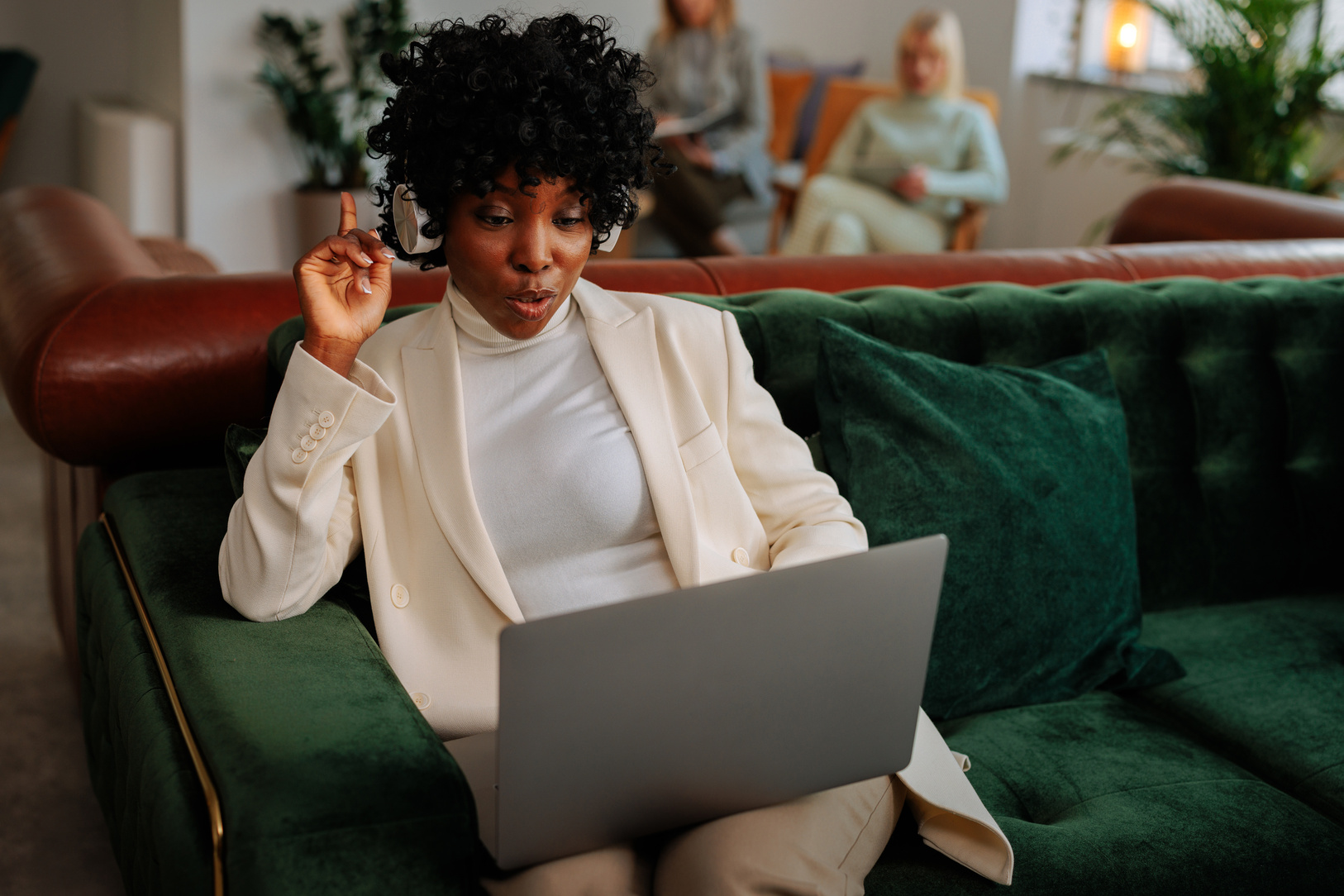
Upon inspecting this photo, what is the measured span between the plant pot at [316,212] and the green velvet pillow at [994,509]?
3.50 m

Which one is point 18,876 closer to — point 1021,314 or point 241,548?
point 241,548

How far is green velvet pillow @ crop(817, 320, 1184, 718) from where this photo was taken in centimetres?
150

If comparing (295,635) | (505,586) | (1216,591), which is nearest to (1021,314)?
(1216,591)

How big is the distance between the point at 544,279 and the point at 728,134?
3.40 metres

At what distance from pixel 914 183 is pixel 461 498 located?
10.4 ft

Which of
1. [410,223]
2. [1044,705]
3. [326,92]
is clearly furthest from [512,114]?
[326,92]

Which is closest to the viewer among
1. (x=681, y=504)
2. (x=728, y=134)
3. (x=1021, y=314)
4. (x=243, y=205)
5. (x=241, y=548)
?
(x=241, y=548)

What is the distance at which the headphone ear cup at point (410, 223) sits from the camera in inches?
47.9

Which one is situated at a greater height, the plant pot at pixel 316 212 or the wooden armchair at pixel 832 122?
the wooden armchair at pixel 832 122

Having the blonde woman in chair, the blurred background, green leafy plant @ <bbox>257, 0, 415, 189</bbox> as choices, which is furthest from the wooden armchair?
green leafy plant @ <bbox>257, 0, 415, 189</bbox>

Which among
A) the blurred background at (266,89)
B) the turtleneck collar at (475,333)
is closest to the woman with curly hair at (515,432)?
the turtleneck collar at (475,333)

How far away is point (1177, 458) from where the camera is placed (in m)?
1.87

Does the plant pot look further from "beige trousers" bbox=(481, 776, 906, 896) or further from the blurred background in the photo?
"beige trousers" bbox=(481, 776, 906, 896)

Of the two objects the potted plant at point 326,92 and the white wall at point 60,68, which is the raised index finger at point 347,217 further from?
the white wall at point 60,68
